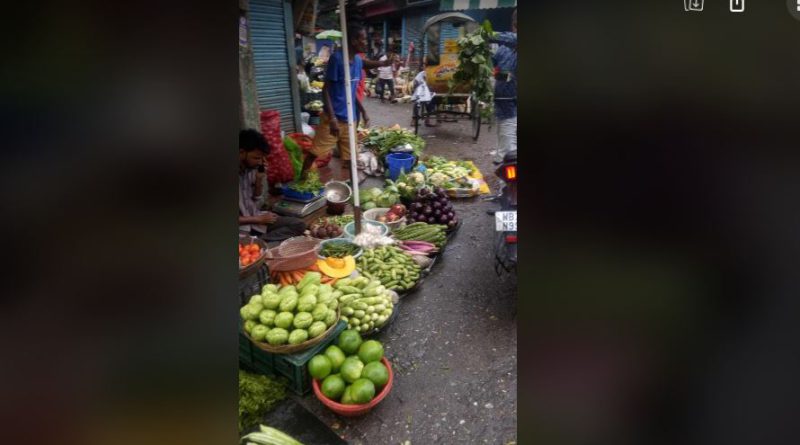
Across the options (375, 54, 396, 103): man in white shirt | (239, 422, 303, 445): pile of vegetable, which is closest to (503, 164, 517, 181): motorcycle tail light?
(239, 422, 303, 445): pile of vegetable

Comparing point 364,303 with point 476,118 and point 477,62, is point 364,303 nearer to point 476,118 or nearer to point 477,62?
point 477,62

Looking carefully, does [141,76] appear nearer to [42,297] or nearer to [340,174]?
[42,297]

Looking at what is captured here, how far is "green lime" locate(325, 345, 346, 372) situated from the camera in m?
3.61

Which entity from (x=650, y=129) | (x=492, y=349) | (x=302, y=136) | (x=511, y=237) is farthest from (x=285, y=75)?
(x=650, y=129)

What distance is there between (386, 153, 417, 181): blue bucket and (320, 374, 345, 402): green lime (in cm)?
554

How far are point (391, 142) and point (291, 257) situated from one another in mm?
6349

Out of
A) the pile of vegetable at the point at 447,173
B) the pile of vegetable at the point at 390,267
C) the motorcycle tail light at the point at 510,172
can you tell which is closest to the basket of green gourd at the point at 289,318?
the pile of vegetable at the point at 390,267

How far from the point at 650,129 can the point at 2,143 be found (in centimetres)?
139

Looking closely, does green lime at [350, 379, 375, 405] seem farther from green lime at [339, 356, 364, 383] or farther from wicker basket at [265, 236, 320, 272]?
wicker basket at [265, 236, 320, 272]

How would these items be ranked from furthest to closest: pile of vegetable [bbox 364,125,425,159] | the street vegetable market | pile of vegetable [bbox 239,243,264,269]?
pile of vegetable [bbox 364,125,425,159]
pile of vegetable [bbox 239,243,264,269]
the street vegetable market

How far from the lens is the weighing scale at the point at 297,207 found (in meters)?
6.59

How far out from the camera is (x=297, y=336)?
3455 millimetres

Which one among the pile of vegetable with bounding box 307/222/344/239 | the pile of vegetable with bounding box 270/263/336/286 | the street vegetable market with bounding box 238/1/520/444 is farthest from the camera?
the pile of vegetable with bounding box 307/222/344/239

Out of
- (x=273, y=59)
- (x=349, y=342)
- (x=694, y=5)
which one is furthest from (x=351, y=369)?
(x=273, y=59)
